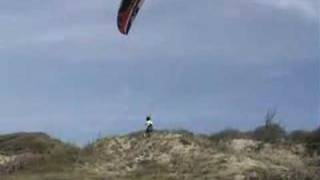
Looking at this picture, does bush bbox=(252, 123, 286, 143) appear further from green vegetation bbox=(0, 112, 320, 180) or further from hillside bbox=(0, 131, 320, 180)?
hillside bbox=(0, 131, 320, 180)

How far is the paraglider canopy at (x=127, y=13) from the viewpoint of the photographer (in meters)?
13.7

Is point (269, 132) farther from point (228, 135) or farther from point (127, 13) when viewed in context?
point (127, 13)

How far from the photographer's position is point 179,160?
48.2 metres

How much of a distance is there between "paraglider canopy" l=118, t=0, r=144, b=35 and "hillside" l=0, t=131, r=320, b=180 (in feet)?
92.7

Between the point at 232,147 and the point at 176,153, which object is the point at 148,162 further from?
the point at 232,147

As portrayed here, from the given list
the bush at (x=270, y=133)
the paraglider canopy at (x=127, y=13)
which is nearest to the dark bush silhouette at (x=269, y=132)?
the bush at (x=270, y=133)

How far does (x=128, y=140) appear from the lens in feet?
173

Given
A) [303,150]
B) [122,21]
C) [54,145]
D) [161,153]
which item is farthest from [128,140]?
[122,21]

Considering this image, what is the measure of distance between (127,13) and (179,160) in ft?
113

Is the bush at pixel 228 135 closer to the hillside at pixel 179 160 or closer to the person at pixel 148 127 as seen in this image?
the hillside at pixel 179 160

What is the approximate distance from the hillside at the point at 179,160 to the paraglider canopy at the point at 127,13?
28.3m

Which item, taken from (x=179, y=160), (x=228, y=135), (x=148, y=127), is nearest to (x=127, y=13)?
(x=179, y=160)

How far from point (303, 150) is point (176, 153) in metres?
8.98

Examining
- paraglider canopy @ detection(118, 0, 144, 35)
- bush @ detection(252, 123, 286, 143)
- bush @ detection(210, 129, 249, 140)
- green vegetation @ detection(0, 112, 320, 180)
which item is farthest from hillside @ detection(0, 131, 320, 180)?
paraglider canopy @ detection(118, 0, 144, 35)
